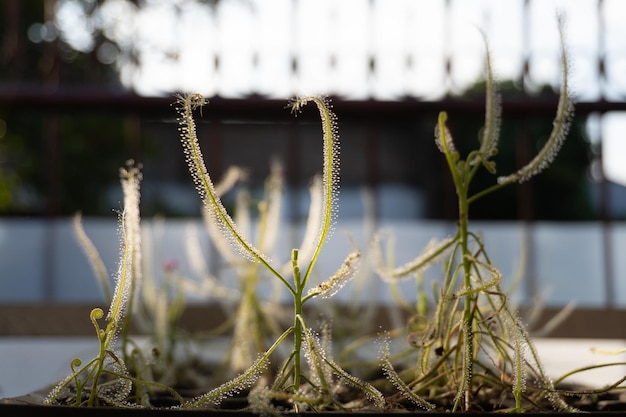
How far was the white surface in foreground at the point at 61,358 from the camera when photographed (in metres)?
0.64

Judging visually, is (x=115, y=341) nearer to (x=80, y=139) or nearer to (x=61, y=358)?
(x=61, y=358)

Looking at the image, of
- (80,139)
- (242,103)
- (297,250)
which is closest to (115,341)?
(297,250)

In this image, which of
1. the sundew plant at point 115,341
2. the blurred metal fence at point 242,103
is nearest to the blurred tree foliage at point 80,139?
the blurred metal fence at point 242,103

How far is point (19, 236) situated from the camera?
4.48 feet

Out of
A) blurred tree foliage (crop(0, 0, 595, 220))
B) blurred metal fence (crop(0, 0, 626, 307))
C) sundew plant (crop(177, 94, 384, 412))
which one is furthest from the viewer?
blurred tree foliage (crop(0, 0, 595, 220))

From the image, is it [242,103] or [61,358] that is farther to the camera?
[242,103]

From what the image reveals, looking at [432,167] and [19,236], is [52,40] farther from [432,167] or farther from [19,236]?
[432,167]

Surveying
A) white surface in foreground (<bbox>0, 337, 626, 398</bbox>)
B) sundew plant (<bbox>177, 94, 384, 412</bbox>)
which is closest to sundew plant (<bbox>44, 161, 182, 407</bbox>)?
sundew plant (<bbox>177, 94, 384, 412</bbox>)

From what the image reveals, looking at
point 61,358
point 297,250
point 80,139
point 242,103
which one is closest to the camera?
point 297,250

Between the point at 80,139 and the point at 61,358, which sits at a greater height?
the point at 80,139

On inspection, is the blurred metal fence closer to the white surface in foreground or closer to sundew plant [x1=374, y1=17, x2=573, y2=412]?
the white surface in foreground

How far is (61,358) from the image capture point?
2.66 ft

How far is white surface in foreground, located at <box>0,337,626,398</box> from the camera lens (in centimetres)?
64

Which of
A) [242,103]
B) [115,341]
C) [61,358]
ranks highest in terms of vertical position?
[242,103]
